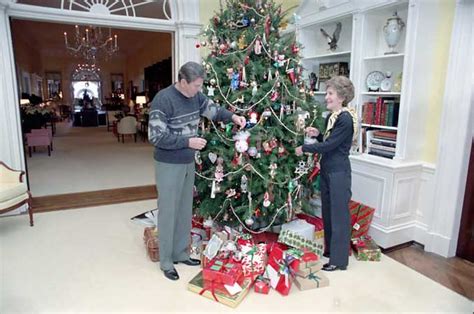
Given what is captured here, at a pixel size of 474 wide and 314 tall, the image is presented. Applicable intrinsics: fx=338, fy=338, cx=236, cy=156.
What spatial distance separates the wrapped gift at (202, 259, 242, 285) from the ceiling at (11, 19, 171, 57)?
9.04m

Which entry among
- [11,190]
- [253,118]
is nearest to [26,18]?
[11,190]

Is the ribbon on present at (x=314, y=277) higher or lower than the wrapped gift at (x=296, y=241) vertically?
lower

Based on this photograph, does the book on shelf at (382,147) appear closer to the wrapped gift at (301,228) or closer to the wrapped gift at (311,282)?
the wrapped gift at (301,228)

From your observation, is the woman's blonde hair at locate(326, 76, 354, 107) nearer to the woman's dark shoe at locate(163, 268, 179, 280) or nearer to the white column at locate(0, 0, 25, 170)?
the woman's dark shoe at locate(163, 268, 179, 280)

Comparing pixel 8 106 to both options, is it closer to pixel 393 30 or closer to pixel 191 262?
pixel 191 262

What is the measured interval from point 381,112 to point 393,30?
766 millimetres

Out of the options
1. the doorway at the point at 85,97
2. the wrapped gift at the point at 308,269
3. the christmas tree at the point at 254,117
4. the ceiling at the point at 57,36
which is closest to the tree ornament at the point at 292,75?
the christmas tree at the point at 254,117

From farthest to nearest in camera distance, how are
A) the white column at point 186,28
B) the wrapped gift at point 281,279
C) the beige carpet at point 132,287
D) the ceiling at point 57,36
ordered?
1. the ceiling at point 57,36
2. the white column at point 186,28
3. the wrapped gift at point 281,279
4. the beige carpet at point 132,287

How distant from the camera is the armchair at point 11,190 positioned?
3.20 metres

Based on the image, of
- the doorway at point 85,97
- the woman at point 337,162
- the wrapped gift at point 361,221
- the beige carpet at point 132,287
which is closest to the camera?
the beige carpet at point 132,287

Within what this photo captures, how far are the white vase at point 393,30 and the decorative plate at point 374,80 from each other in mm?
255

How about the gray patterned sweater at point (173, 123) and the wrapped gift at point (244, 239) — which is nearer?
Answer: the gray patterned sweater at point (173, 123)

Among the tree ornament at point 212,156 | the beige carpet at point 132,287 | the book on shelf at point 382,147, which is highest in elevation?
the book on shelf at point 382,147

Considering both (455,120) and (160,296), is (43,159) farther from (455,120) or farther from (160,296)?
(455,120)
